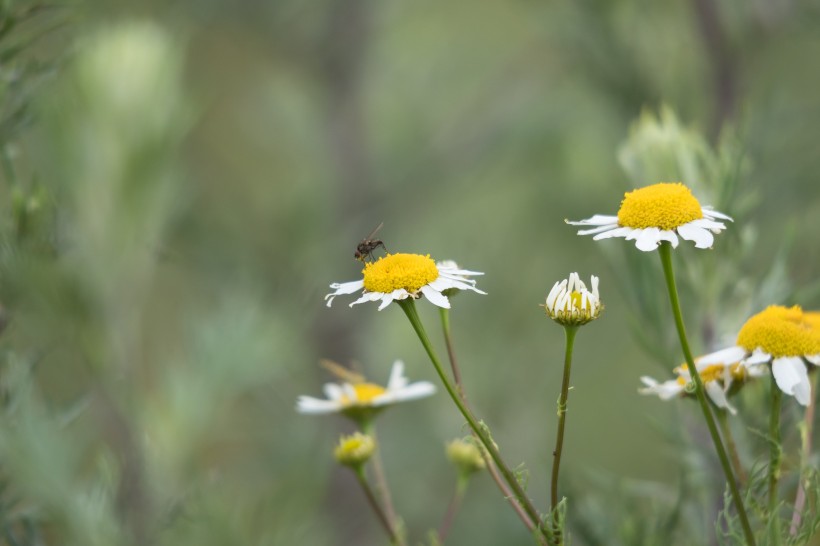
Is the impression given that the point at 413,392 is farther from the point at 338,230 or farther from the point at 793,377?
the point at 338,230

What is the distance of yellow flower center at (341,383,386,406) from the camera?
1.53 feet

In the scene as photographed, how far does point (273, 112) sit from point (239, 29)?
0.89 ft

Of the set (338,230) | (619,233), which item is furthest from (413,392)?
(338,230)

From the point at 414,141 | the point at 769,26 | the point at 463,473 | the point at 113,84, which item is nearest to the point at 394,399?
the point at 463,473

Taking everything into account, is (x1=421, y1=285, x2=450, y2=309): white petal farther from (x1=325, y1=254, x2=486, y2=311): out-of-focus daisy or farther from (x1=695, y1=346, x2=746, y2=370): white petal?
(x1=695, y1=346, x2=746, y2=370): white petal

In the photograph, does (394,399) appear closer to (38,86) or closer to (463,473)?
(463,473)

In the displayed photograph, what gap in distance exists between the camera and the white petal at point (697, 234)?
360 millimetres

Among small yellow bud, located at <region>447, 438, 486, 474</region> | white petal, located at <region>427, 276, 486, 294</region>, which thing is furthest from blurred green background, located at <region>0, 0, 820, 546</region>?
white petal, located at <region>427, 276, 486, 294</region>

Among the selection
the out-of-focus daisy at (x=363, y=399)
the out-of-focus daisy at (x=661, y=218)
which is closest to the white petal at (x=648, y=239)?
the out-of-focus daisy at (x=661, y=218)

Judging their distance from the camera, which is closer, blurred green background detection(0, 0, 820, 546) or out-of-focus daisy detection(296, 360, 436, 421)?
out-of-focus daisy detection(296, 360, 436, 421)

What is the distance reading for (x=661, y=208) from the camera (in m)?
0.38

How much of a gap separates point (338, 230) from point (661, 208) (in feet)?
3.36

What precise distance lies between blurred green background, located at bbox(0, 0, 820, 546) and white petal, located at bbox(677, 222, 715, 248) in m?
0.16

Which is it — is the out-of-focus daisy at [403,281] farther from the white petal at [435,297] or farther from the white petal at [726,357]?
the white petal at [726,357]
